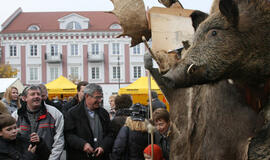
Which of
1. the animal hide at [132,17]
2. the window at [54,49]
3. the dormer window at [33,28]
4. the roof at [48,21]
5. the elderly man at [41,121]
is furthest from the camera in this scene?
the dormer window at [33,28]

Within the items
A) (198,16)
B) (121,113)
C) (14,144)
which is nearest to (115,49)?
(121,113)

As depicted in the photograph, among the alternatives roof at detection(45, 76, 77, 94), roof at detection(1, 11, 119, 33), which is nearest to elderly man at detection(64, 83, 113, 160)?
roof at detection(45, 76, 77, 94)

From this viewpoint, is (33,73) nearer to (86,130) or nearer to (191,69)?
(86,130)

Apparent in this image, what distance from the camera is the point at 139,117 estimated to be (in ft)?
11.1

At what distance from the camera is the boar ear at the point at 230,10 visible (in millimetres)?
1666

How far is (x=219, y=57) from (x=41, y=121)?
242 centimetres

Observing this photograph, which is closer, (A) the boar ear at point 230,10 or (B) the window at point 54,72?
(A) the boar ear at point 230,10

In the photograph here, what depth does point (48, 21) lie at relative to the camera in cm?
4062

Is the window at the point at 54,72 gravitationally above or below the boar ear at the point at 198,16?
above

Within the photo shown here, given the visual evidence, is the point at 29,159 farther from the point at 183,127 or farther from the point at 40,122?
the point at 183,127

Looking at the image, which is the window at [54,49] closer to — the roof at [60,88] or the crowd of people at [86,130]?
the roof at [60,88]

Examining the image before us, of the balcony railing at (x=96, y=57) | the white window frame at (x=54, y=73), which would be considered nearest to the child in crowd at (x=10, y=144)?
the balcony railing at (x=96, y=57)

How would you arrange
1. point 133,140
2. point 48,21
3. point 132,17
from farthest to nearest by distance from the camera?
point 48,21, point 133,140, point 132,17

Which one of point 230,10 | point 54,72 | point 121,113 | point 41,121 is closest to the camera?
point 230,10
